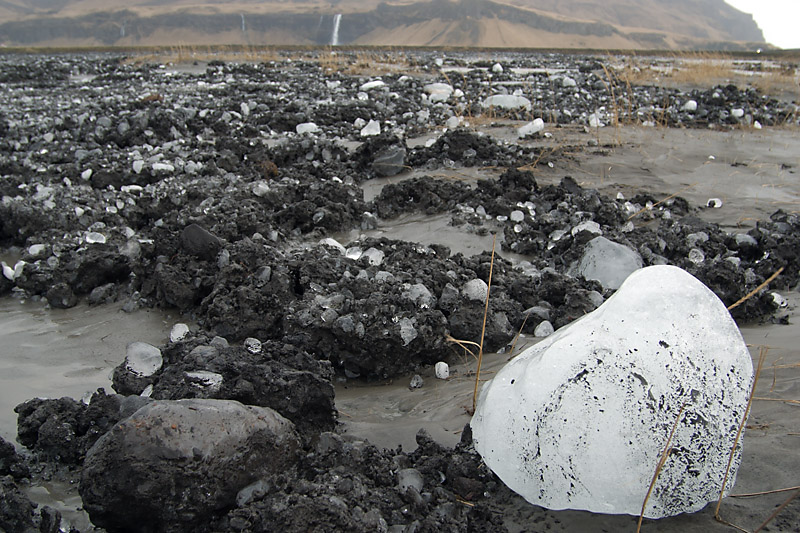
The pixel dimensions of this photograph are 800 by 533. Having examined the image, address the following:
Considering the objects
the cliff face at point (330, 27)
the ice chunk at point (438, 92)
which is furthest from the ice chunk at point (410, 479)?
the cliff face at point (330, 27)

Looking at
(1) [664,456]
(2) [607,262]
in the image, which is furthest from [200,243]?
(1) [664,456]

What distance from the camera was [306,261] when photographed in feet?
10.9

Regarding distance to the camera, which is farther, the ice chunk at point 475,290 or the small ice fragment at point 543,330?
the ice chunk at point 475,290

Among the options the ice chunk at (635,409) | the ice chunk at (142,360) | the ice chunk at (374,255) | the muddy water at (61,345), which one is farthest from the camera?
the ice chunk at (374,255)

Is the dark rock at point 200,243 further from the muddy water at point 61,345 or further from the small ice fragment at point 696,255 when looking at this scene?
the small ice fragment at point 696,255

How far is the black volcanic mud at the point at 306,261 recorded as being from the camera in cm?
187

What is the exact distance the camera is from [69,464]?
80.4 inches

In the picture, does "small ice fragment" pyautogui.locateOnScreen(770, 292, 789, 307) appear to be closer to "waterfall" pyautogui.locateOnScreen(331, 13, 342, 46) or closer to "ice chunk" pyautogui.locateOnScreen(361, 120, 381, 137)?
"ice chunk" pyautogui.locateOnScreen(361, 120, 381, 137)

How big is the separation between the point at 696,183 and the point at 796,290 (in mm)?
2109

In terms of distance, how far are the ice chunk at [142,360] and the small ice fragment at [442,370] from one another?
122cm

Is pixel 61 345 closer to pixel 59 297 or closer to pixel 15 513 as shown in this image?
pixel 59 297

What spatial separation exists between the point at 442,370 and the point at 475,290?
583 millimetres

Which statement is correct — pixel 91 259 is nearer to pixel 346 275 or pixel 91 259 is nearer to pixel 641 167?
pixel 346 275

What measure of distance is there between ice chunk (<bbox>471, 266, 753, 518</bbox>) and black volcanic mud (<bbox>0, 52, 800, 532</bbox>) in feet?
0.77
